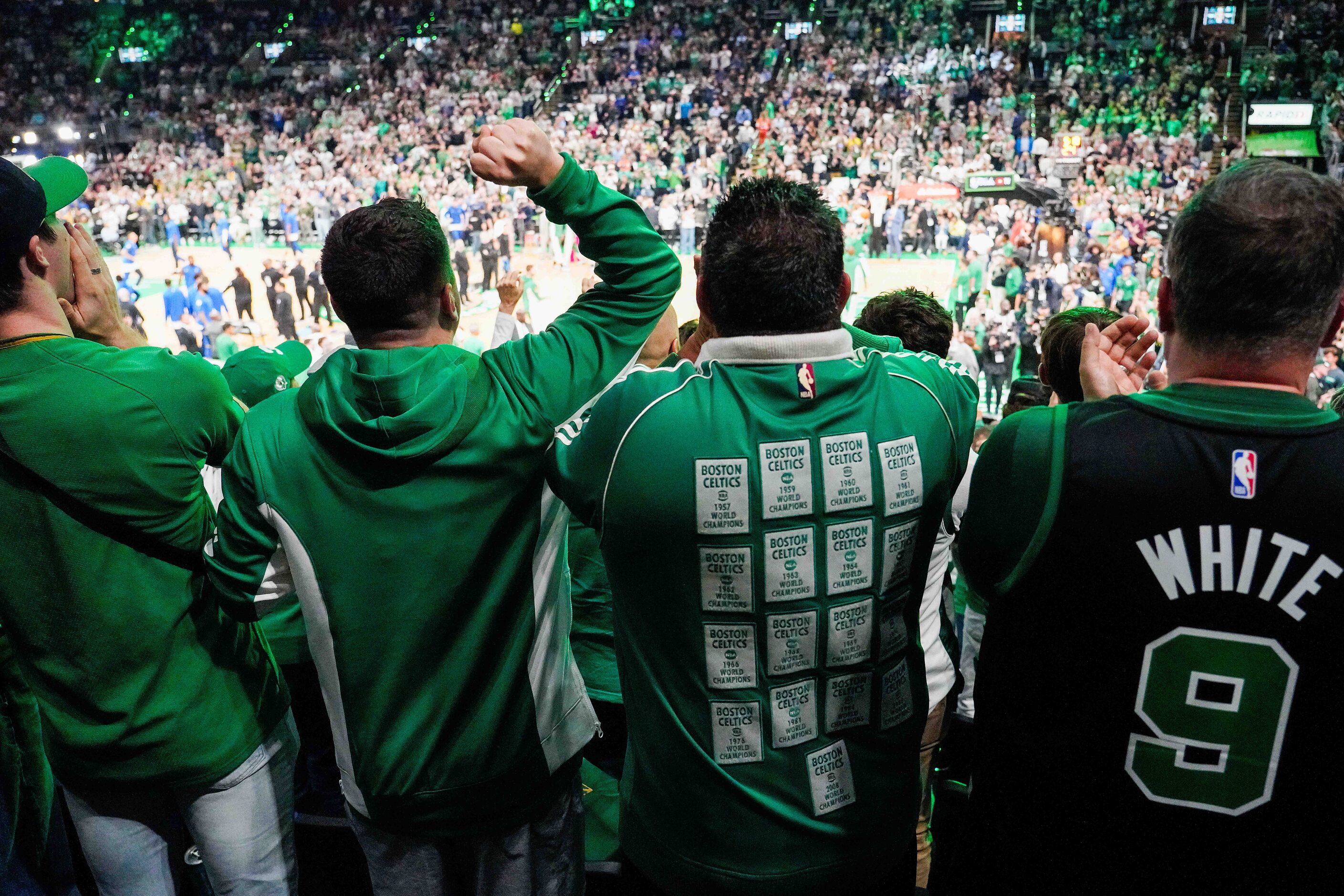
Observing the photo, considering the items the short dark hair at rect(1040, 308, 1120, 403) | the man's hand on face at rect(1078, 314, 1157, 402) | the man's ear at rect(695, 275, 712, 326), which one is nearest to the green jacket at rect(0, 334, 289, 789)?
the man's ear at rect(695, 275, 712, 326)

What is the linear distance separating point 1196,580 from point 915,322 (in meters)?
1.59

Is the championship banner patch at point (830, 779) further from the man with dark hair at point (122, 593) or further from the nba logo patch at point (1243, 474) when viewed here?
the man with dark hair at point (122, 593)

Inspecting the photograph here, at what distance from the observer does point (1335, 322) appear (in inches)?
52.1

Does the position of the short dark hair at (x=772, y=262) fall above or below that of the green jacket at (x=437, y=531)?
above

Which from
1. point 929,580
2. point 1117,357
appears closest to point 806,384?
point 1117,357

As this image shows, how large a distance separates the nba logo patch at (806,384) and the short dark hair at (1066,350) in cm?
136

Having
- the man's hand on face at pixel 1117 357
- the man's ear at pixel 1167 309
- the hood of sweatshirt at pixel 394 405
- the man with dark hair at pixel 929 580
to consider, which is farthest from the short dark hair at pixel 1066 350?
the hood of sweatshirt at pixel 394 405

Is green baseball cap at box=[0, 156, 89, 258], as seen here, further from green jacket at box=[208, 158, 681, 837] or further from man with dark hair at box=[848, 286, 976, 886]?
man with dark hair at box=[848, 286, 976, 886]

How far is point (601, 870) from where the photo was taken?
2.39 meters

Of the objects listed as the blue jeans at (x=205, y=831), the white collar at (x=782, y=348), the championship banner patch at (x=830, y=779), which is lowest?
the blue jeans at (x=205, y=831)

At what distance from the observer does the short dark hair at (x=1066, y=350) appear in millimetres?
2605

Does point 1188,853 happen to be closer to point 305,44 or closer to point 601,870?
point 601,870

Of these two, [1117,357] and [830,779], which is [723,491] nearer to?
[830,779]

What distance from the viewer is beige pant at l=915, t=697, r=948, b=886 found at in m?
2.58
